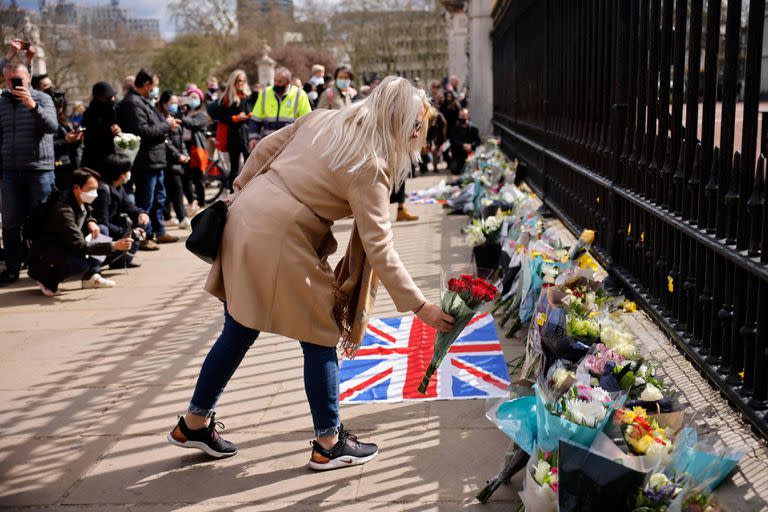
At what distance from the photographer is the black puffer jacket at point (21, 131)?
7.47 metres

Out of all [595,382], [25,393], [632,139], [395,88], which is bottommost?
[25,393]

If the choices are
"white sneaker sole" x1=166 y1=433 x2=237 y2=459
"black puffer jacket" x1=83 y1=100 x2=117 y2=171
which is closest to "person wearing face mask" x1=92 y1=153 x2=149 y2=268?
"black puffer jacket" x1=83 y1=100 x2=117 y2=171

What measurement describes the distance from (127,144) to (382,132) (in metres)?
5.88

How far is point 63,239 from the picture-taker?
7176 millimetres

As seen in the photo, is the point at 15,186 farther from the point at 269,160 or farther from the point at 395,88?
the point at 395,88

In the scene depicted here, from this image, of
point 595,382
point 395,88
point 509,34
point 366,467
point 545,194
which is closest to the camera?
point 595,382

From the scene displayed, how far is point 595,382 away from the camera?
309 cm

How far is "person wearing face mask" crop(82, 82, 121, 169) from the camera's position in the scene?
8828mm

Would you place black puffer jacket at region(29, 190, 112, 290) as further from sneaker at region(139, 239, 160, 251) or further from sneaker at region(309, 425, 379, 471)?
sneaker at region(309, 425, 379, 471)

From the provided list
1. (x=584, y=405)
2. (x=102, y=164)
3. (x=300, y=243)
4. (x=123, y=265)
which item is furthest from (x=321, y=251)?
(x=102, y=164)

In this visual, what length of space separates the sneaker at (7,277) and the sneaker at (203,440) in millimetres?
4832

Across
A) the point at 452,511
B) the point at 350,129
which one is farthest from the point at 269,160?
the point at 452,511

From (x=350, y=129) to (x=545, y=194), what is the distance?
567cm

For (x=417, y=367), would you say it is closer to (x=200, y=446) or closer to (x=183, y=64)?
(x=200, y=446)
